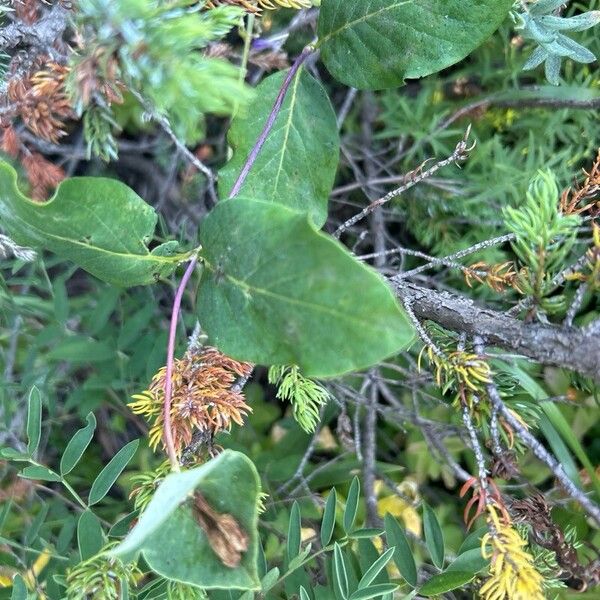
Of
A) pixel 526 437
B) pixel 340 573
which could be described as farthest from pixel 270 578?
pixel 526 437

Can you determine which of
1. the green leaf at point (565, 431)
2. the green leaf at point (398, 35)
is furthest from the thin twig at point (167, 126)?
the green leaf at point (565, 431)

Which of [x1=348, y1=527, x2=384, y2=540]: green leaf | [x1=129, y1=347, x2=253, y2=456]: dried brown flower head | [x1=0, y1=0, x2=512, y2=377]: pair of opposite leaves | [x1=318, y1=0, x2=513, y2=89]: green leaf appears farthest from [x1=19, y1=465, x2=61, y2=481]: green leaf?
[x1=318, y1=0, x2=513, y2=89]: green leaf

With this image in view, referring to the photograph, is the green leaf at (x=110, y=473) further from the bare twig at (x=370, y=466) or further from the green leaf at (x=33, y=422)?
the bare twig at (x=370, y=466)

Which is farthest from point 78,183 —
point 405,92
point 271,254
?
point 405,92

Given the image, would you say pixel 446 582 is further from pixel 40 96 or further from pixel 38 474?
pixel 40 96

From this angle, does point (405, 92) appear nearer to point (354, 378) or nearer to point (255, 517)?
point (354, 378)
